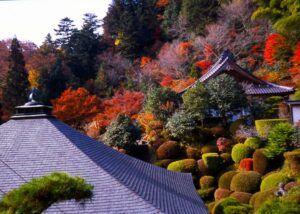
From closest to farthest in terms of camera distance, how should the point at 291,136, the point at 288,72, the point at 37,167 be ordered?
the point at 37,167 → the point at 291,136 → the point at 288,72

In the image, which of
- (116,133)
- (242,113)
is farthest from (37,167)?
(242,113)

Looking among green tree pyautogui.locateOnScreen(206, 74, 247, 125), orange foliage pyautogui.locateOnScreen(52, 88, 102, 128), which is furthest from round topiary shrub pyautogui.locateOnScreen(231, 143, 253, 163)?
orange foliage pyautogui.locateOnScreen(52, 88, 102, 128)

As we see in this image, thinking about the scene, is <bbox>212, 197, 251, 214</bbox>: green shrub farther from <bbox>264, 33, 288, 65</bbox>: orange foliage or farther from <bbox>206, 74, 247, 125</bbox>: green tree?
<bbox>264, 33, 288, 65</bbox>: orange foliage

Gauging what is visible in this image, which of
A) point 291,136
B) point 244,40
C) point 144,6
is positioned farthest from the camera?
point 144,6

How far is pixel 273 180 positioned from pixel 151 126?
7708 mm

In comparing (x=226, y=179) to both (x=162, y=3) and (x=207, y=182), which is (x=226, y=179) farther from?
(x=162, y=3)

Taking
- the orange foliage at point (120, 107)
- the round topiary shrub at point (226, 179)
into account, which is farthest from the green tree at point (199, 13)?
the round topiary shrub at point (226, 179)

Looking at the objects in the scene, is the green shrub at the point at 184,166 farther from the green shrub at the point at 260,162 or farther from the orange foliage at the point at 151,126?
the orange foliage at the point at 151,126

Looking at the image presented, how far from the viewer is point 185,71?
96.5ft

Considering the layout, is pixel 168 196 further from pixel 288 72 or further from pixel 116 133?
pixel 288 72

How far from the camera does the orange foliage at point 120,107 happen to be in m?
22.6

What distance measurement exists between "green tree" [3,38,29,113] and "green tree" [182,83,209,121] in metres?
11.8

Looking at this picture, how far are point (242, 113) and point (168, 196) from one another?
504 inches

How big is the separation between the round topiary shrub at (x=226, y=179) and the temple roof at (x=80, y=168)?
667 centimetres
